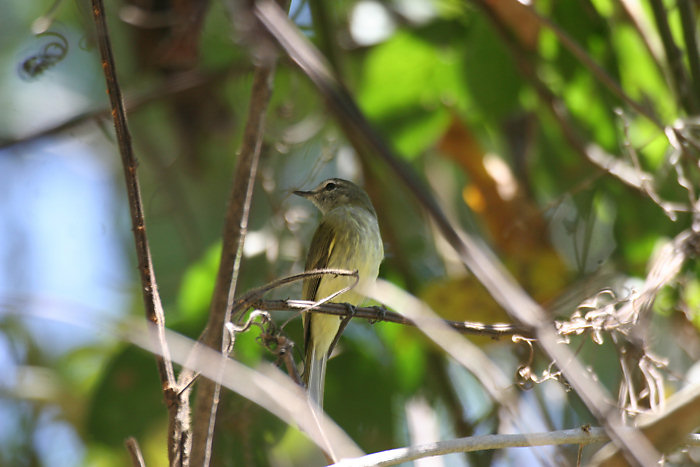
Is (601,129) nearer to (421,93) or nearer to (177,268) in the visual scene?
(421,93)

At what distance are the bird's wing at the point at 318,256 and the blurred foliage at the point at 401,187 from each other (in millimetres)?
104

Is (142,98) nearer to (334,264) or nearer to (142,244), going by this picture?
(334,264)

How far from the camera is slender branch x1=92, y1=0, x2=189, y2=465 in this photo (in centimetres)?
154

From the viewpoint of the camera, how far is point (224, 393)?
10.4ft

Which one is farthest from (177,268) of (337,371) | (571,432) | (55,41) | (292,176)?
(571,432)

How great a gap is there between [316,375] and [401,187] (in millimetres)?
1321

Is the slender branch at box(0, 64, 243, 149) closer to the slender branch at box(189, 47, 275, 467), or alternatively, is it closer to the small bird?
the small bird

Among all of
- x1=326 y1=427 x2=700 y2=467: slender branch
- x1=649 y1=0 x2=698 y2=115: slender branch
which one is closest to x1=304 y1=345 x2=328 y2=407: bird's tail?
x1=326 y1=427 x2=700 y2=467: slender branch

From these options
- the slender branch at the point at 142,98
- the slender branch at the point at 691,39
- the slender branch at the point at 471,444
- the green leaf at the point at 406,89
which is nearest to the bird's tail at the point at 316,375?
the green leaf at the point at 406,89

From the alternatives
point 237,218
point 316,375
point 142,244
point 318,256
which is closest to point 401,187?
point 318,256

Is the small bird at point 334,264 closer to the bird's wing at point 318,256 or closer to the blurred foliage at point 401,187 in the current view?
the bird's wing at point 318,256

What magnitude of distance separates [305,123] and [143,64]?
1.22 meters

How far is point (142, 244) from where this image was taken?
1.58 meters

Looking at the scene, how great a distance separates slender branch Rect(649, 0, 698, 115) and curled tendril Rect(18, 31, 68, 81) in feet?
8.06
